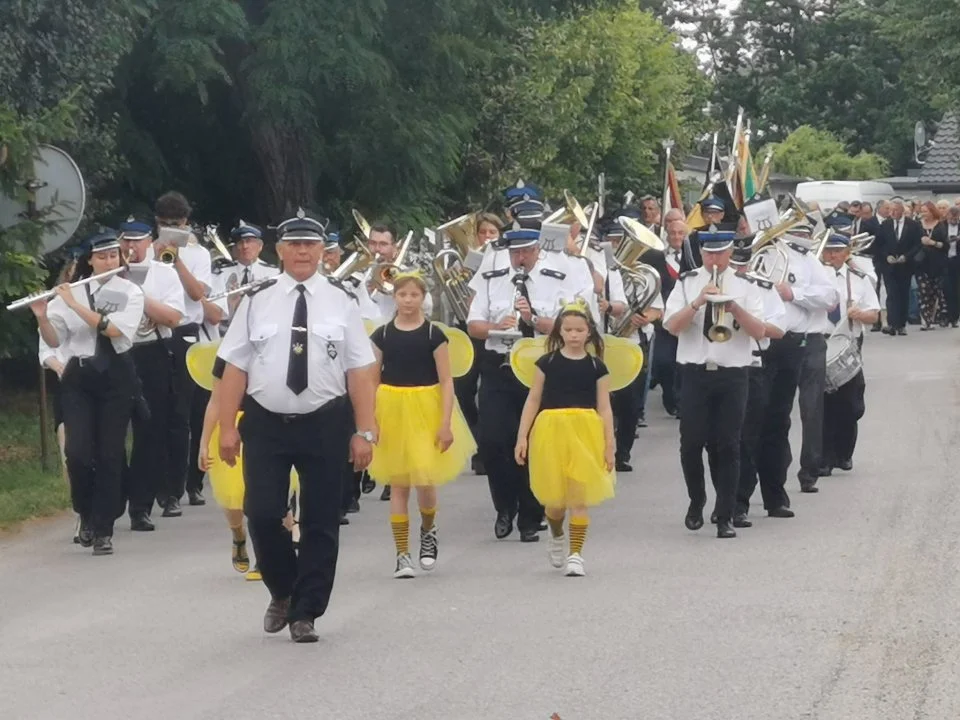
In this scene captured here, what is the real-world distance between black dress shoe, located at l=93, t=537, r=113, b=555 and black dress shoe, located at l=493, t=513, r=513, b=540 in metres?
2.29

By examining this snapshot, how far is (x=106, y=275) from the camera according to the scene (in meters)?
12.5

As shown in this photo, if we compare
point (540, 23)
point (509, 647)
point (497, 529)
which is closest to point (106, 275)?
point (497, 529)

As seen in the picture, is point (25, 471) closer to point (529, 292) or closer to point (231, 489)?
point (529, 292)

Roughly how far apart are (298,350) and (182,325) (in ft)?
17.1

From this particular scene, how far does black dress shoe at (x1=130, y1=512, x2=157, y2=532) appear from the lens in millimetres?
13594

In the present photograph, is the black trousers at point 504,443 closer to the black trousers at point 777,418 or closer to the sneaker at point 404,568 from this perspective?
the sneaker at point 404,568

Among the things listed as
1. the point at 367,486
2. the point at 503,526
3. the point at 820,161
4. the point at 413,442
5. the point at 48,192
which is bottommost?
the point at 367,486

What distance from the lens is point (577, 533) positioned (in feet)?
37.4

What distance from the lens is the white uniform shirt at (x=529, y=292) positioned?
13117 mm

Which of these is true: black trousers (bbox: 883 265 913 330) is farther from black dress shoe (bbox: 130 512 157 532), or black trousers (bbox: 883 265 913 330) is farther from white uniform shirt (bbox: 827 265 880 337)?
black dress shoe (bbox: 130 512 157 532)

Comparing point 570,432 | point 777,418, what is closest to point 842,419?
point 777,418

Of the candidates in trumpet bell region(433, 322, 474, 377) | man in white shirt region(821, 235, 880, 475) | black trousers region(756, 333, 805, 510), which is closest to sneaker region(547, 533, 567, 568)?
trumpet bell region(433, 322, 474, 377)

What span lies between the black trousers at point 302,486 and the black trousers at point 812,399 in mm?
5806

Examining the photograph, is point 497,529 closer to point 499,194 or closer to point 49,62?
point 49,62
